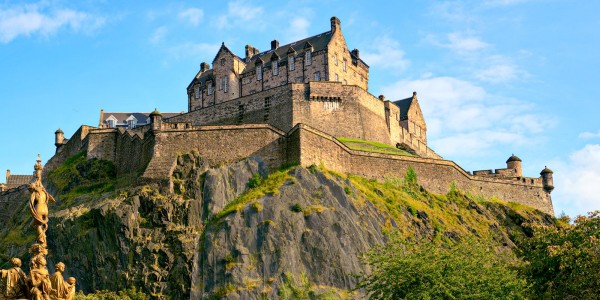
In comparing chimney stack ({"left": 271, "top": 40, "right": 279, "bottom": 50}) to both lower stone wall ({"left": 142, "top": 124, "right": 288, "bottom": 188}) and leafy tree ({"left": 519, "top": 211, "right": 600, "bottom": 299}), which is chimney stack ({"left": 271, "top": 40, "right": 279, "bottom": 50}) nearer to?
lower stone wall ({"left": 142, "top": 124, "right": 288, "bottom": 188})

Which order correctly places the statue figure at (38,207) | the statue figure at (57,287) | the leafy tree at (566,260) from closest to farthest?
the statue figure at (57,287) < the statue figure at (38,207) < the leafy tree at (566,260)

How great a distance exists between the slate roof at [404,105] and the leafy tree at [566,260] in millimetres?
45738

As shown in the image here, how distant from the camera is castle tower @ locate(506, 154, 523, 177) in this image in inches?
3309

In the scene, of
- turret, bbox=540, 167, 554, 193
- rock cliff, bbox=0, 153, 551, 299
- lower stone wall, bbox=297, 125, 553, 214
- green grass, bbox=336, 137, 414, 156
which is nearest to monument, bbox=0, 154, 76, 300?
rock cliff, bbox=0, 153, 551, 299

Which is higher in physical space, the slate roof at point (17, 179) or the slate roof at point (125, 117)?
the slate roof at point (125, 117)

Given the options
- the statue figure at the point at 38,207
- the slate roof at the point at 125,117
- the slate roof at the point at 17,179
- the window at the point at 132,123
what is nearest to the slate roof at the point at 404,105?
the slate roof at the point at 125,117

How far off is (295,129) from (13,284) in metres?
45.9

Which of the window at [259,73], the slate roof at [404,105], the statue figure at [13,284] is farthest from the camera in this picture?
the slate roof at [404,105]

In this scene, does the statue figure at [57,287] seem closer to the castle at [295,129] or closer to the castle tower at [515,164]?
the castle at [295,129]

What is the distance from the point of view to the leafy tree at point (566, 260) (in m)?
34.2

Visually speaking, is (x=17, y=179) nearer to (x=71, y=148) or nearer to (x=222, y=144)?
(x=71, y=148)

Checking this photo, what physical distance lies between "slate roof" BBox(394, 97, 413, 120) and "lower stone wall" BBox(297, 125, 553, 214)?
15.1m

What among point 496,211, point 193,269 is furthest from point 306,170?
point 496,211

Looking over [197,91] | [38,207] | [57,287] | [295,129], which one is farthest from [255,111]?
[57,287]
